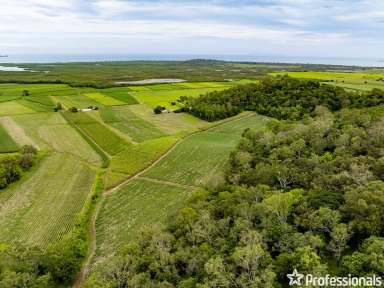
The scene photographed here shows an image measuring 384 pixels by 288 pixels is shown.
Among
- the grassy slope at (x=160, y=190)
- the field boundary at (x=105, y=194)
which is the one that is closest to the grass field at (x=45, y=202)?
the field boundary at (x=105, y=194)

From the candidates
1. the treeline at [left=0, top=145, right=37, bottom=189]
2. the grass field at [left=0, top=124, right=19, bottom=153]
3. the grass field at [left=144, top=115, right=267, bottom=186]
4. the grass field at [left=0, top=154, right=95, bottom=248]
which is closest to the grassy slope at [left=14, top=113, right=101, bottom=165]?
the grass field at [left=0, top=124, right=19, bottom=153]

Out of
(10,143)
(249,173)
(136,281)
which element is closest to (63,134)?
(10,143)

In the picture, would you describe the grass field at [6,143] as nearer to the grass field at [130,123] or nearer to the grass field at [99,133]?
the grass field at [99,133]

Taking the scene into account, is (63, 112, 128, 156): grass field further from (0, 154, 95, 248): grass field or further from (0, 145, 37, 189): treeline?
(0, 145, 37, 189): treeline

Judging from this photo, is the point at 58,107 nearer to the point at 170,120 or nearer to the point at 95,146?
the point at 170,120

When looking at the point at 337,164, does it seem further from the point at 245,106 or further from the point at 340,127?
the point at 245,106

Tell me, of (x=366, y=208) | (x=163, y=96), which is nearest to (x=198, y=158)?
(x=366, y=208)
